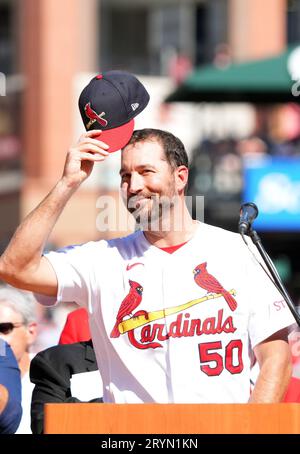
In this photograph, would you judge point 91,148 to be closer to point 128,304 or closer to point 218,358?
point 128,304

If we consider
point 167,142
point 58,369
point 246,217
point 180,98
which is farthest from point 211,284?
point 180,98

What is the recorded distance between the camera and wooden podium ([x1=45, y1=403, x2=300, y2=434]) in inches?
146

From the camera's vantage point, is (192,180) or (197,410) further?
(192,180)

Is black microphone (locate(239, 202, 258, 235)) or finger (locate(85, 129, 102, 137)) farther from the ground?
finger (locate(85, 129, 102, 137))

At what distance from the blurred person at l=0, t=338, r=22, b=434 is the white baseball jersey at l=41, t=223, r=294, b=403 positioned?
0.47 meters

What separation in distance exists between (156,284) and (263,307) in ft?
1.31

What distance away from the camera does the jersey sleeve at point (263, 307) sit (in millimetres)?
4453

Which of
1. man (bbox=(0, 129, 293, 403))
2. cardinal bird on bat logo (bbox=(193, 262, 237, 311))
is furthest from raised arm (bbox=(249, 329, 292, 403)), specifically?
cardinal bird on bat logo (bbox=(193, 262, 237, 311))

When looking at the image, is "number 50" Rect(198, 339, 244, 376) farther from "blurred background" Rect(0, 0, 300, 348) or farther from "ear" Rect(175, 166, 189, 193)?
"blurred background" Rect(0, 0, 300, 348)

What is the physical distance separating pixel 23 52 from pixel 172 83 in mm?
2595

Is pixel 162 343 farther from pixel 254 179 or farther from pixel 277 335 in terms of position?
pixel 254 179

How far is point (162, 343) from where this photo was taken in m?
4.42
